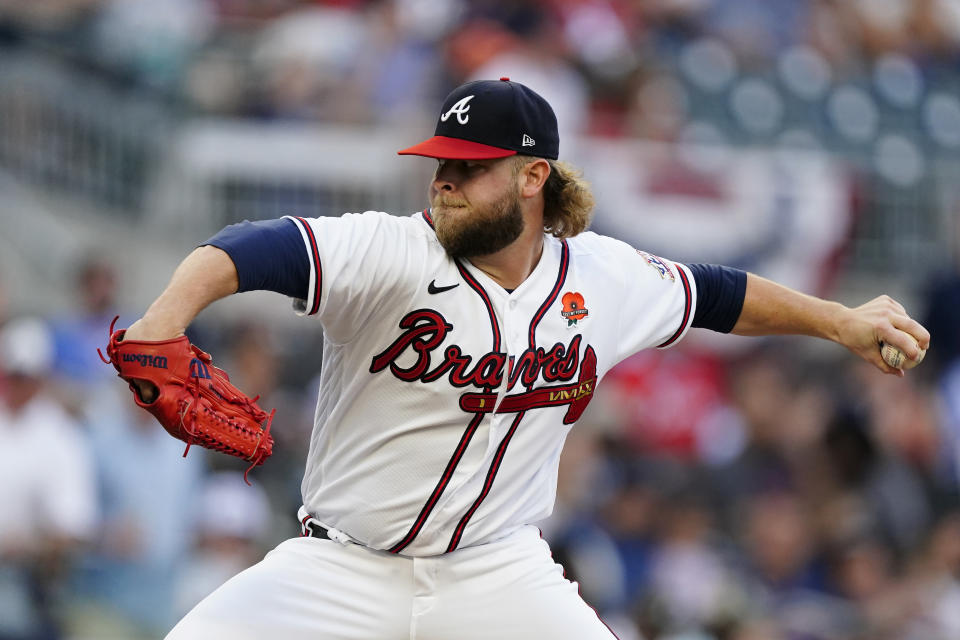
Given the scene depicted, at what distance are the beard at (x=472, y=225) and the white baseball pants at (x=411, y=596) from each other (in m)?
0.87

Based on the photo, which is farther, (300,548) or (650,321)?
(650,321)

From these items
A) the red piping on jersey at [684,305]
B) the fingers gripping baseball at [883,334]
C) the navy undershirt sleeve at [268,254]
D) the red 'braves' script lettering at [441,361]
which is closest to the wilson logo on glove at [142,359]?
the navy undershirt sleeve at [268,254]

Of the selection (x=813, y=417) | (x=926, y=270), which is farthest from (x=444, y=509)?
(x=926, y=270)

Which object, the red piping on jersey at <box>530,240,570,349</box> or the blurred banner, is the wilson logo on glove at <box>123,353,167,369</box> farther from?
the blurred banner

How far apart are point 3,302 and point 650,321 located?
4745 mm

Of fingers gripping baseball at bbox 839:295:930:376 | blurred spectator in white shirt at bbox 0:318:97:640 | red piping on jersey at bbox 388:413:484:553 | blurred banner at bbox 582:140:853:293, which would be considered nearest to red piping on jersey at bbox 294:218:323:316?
red piping on jersey at bbox 388:413:484:553

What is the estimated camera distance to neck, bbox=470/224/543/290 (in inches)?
160

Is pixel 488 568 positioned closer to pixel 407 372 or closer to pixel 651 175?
pixel 407 372

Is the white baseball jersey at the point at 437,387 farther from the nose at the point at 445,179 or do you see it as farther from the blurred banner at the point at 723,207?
the blurred banner at the point at 723,207

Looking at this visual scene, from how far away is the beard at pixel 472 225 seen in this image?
13.0ft

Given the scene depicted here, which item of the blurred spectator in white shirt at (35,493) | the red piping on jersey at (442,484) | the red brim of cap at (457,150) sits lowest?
the blurred spectator in white shirt at (35,493)

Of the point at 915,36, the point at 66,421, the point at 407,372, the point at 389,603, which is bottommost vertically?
the point at 66,421

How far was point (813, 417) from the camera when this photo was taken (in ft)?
30.1

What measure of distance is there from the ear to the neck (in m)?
0.11
